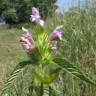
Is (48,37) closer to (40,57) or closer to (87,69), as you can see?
(40,57)

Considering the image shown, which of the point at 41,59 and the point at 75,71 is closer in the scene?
the point at 75,71

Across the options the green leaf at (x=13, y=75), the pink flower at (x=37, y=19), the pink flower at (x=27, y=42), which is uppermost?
the pink flower at (x=37, y=19)

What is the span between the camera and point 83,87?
389cm

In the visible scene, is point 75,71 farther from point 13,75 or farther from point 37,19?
point 37,19

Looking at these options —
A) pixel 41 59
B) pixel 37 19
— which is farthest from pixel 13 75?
pixel 37 19

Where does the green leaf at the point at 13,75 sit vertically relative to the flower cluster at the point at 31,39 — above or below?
below

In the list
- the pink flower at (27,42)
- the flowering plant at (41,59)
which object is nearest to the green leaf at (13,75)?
the flowering plant at (41,59)

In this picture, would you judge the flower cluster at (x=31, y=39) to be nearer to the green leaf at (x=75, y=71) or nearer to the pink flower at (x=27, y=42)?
the pink flower at (x=27, y=42)

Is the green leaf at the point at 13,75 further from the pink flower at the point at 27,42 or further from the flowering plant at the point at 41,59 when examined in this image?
the pink flower at the point at 27,42

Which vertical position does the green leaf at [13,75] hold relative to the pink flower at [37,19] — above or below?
below

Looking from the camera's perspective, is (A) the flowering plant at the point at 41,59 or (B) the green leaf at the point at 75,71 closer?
(B) the green leaf at the point at 75,71

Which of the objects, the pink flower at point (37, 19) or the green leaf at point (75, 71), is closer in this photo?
the green leaf at point (75, 71)

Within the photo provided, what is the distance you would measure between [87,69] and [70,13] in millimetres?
1506

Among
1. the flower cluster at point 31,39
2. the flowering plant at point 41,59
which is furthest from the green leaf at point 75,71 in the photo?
the flower cluster at point 31,39
